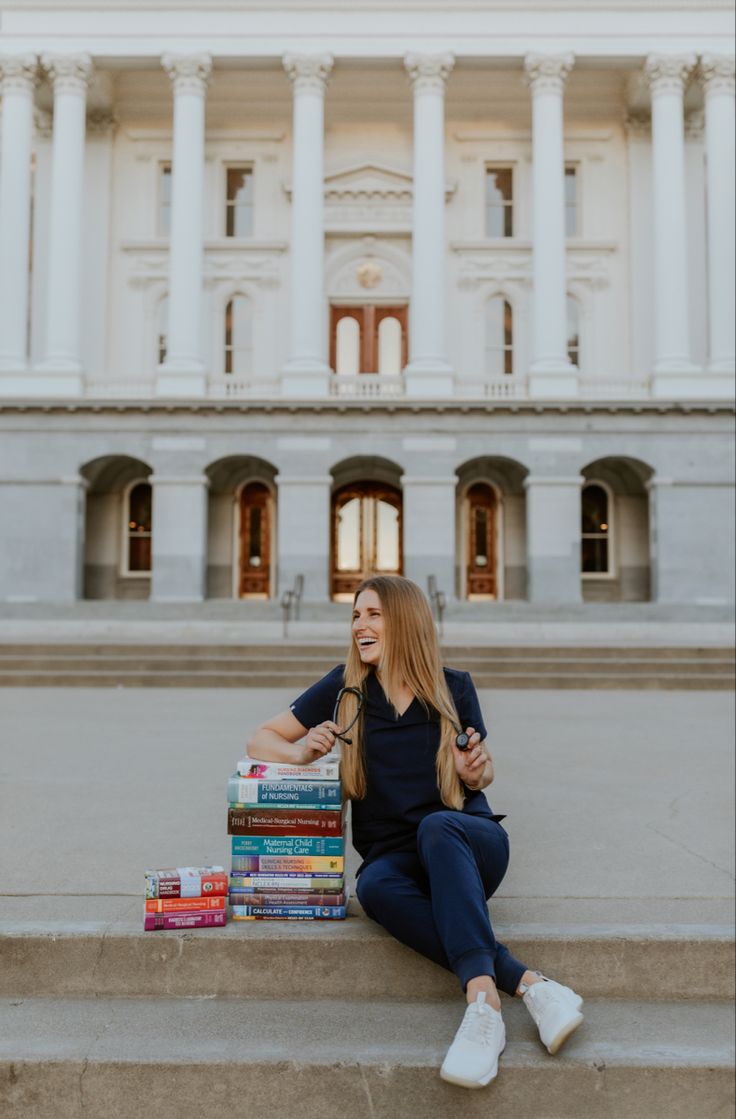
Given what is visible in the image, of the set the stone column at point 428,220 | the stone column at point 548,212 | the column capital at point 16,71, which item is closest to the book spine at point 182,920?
the stone column at point 428,220

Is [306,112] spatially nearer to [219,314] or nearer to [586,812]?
[219,314]

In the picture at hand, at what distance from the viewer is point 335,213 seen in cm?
2802

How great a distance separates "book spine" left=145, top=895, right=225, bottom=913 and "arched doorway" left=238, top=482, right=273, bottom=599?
23.7 m

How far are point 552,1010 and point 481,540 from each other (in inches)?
979

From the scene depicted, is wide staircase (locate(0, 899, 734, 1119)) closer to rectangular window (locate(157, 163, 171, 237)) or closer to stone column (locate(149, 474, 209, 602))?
stone column (locate(149, 474, 209, 602))

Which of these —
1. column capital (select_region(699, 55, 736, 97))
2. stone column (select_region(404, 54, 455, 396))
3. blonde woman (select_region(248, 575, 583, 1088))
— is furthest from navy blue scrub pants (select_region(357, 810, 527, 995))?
column capital (select_region(699, 55, 736, 97))

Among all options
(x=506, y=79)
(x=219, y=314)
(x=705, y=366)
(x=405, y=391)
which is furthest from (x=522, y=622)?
(x=506, y=79)

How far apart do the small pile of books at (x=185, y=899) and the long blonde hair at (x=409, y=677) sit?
64 centimetres

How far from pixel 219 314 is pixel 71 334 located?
16.0ft

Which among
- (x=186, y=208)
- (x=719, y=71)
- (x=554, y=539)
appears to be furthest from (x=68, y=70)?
(x=554, y=539)

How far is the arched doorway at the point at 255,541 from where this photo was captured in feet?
90.2

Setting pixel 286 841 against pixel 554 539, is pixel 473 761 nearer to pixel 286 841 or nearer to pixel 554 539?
pixel 286 841

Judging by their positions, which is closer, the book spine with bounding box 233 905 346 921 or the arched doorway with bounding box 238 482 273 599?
the book spine with bounding box 233 905 346 921

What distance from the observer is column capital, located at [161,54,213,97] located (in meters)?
25.5
